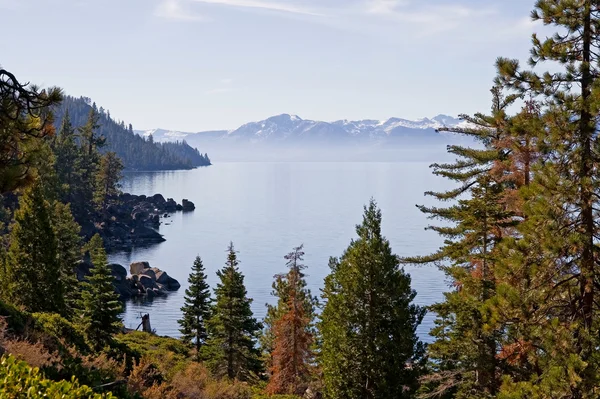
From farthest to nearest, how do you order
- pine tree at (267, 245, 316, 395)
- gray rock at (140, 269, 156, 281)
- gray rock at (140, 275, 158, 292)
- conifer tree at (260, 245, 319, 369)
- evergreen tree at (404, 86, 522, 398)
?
gray rock at (140, 269, 156, 281), gray rock at (140, 275, 158, 292), conifer tree at (260, 245, 319, 369), pine tree at (267, 245, 316, 395), evergreen tree at (404, 86, 522, 398)

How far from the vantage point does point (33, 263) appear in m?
26.5

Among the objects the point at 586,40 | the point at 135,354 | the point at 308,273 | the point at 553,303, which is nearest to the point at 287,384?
the point at 135,354

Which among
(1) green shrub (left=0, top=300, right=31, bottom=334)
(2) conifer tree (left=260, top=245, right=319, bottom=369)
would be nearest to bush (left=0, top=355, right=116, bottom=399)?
(1) green shrub (left=0, top=300, right=31, bottom=334)

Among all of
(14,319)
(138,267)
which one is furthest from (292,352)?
(138,267)

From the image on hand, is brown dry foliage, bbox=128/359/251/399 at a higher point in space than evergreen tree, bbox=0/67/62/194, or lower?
lower

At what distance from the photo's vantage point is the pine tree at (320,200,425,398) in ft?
61.5

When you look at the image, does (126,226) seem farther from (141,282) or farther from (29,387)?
(29,387)

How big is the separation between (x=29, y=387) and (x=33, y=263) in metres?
21.7

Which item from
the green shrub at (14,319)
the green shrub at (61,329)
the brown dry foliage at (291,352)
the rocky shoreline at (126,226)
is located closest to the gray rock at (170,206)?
the rocky shoreline at (126,226)

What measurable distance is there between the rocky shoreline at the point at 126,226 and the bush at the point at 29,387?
83617mm

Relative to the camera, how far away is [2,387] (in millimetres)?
6836

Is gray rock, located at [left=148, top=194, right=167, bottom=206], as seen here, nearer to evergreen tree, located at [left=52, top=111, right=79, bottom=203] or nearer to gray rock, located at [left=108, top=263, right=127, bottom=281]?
evergreen tree, located at [left=52, top=111, right=79, bottom=203]

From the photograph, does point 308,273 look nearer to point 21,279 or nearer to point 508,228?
point 21,279

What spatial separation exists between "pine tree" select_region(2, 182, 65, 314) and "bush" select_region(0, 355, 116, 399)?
20.6 metres
